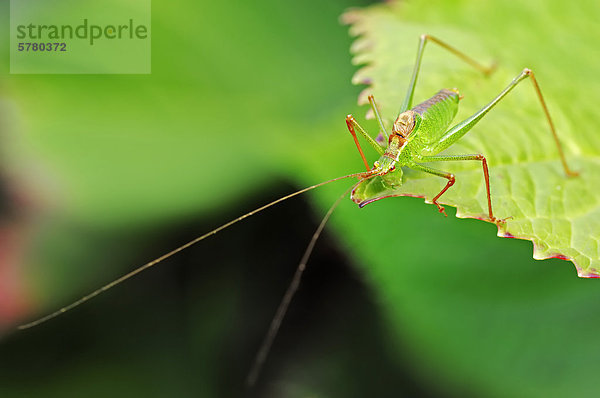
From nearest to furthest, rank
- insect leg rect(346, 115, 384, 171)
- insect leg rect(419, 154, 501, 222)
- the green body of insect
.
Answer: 1. insect leg rect(419, 154, 501, 222)
2. the green body of insect
3. insect leg rect(346, 115, 384, 171)

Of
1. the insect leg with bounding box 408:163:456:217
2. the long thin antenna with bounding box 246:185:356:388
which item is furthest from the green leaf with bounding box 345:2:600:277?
the long thin antenna with bounding box 246:185:356:388

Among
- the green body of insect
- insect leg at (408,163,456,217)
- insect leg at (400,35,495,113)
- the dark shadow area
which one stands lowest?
the dark shadow area

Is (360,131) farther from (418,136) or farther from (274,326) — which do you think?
(274,326)

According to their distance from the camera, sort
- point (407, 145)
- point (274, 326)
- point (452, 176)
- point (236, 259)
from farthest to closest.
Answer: point (236, 259)
point (274, 326)
point (407, 145)
point (452, 176)

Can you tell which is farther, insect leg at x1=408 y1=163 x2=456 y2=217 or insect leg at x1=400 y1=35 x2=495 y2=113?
insect leg at x1=400 y1=35 x2=495 y2=113

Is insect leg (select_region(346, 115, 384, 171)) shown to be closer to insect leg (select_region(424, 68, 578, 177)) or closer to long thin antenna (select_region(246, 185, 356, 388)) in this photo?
→ insect leg (select_region(424, 68, 578, 177))

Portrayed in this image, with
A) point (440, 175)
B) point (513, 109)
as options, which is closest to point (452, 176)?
point (440, 175)

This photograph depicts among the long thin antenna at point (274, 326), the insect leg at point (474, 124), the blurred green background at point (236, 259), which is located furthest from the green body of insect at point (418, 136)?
the long thin antenna at point (274, 326)
